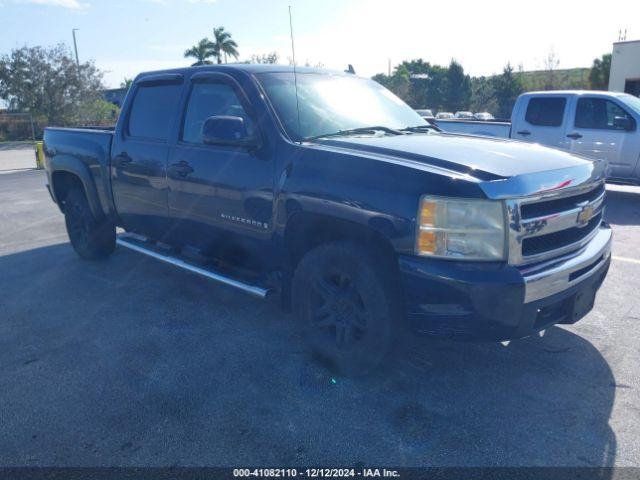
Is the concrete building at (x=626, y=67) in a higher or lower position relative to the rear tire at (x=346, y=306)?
higher

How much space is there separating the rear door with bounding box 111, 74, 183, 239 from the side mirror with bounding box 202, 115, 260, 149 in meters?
0.97

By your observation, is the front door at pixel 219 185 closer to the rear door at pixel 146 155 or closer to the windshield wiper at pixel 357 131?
the rear door at pixel 146 155

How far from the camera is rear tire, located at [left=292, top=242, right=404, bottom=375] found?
3.02 meters

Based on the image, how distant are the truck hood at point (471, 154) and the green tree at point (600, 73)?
3475cm

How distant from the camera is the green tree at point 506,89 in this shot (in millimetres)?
38406

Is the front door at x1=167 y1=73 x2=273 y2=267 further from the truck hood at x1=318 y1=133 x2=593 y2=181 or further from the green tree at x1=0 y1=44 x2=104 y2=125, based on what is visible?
the green tree at x1=0 y1=44 x2=104 y2=125

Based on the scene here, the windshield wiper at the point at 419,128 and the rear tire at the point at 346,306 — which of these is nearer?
the rear tire at the point at 346,306

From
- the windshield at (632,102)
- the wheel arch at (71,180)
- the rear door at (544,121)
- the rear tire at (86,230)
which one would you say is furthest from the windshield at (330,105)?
the windshield at (632,102)

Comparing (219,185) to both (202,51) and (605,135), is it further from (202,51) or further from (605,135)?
(202,51)

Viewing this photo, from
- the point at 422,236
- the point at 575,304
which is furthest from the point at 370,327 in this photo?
the point at 575,304

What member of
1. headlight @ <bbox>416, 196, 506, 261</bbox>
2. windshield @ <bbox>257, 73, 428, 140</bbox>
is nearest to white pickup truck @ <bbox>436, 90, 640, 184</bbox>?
windshield @ <bbox>257, 73, 428, 140</bbox>

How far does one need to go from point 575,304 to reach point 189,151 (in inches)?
116

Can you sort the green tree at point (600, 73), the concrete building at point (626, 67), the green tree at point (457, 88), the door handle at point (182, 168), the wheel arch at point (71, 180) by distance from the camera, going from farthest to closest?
the green tree at point (457, 88) < the green tree at point (600, 73) < the concrete building at point (626, 67) < the wheel arch at point (71, 180) < the door handle at point (182, 168)

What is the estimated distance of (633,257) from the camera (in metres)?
5.86
